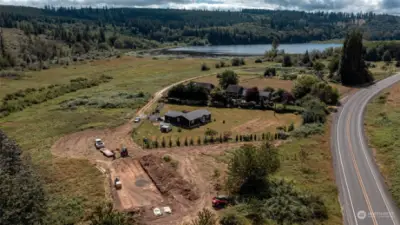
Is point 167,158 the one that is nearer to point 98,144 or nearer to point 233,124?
point 98,144

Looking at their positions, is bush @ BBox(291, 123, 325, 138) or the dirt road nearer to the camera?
the dirt road

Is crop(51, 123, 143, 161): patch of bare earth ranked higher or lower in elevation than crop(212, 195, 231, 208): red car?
lower

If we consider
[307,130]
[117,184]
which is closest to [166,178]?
[117,184]

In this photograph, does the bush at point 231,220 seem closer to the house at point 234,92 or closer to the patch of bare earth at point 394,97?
the house at point 234,92

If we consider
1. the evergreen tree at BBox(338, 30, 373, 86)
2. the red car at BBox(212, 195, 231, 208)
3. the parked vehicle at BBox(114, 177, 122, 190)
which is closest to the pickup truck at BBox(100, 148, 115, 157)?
the parked vehicle at BBox(114, 177, 122, 190)

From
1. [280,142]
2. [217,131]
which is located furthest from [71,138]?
[280,142]

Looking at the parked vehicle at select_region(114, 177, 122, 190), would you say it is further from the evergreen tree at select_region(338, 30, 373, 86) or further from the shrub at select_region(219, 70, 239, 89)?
the evergreen tree at select_region(338, 30, 373, 86)

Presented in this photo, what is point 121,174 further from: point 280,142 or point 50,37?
point 50,37

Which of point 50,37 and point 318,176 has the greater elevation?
point 50,37
